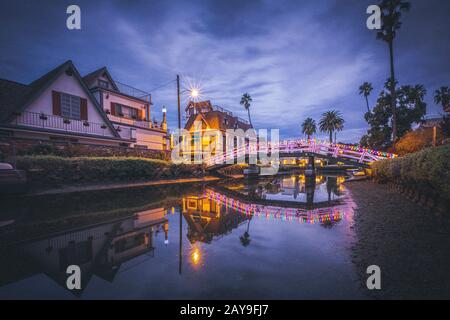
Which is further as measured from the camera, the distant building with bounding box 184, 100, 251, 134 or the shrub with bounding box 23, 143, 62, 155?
the distant building with bounding box 184, 100, 251, 134

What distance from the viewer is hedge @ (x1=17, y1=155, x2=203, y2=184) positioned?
387 inches

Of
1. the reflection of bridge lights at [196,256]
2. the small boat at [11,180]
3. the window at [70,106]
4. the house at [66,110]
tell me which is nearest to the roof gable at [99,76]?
the house at [66,110]

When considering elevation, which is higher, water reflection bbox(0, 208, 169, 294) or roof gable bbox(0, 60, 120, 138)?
roof gable bbox(0, 60, 120, 138)

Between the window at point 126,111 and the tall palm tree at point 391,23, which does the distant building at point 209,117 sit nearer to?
the window at point 126,111

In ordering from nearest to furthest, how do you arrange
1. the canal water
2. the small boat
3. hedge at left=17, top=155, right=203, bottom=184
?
the canal water
the small boat
hedge at left=17, top=155, right=203, bottom=184

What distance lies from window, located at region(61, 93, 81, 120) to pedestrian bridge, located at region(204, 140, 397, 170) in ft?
48.3

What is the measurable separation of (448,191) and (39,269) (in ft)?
29.7

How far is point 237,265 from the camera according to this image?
3176mm

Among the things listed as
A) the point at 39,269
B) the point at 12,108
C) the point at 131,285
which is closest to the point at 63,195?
the point at 39,269

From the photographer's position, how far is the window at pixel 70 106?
16.6 meters

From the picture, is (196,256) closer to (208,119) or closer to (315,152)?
(315,152)

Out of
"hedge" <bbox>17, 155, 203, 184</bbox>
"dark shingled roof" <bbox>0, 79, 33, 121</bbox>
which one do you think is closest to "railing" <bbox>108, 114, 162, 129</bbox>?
"dark shingled roof" <bbox>0, 79, 33, 121</bbox>

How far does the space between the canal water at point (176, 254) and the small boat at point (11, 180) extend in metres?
1.45

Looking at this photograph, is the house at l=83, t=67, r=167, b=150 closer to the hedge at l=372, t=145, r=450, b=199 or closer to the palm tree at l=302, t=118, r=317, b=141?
the hedge at l=372, t=145, r=450, b=199
